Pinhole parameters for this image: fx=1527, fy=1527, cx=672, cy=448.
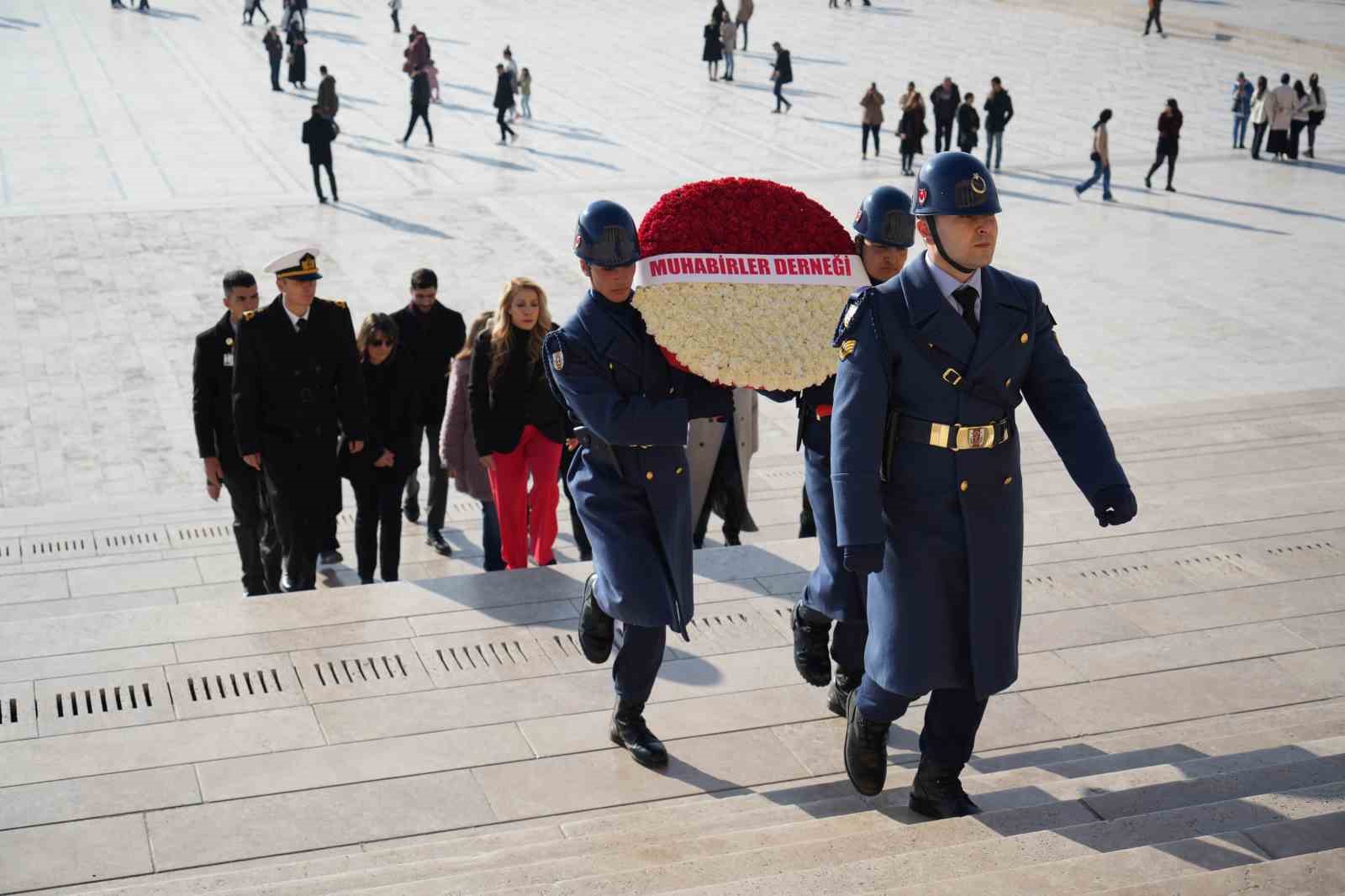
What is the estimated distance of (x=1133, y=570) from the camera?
6969 mm

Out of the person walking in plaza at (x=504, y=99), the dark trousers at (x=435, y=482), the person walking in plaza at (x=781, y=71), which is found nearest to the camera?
the dark trousers at (x=435, y=482)

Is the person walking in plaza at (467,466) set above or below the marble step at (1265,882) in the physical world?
below

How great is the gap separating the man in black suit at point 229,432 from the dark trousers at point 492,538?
1.18 meters

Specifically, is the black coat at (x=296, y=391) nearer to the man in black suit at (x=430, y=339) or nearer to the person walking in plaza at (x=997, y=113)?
the man in black suit at (x=430, y=339)

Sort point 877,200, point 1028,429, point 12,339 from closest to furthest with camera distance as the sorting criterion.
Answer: point 877,200 → point 1028,429 → point 12,339

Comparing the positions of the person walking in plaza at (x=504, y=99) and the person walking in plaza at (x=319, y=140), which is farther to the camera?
the person walking in plaza at (x=504, y=99)

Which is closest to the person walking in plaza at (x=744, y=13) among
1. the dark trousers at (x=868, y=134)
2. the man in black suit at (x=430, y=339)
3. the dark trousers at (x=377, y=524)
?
the dark trousers at (x=868, y=134)

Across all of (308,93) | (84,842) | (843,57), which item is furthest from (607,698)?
(843,57)

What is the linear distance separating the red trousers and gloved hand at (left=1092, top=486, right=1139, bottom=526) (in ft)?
12.2

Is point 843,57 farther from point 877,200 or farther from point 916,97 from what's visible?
point 877,200

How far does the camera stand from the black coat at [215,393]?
748cm

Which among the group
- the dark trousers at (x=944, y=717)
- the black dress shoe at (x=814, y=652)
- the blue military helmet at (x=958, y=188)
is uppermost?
the blue military helmet at (x=958, y=188)

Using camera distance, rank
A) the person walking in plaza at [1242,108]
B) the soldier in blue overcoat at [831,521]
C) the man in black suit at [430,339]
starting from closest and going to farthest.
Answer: the soldier in blue overcoat at [831,521] → the man in black suit at [430,339] → the person walking in plaza at [1242,108]

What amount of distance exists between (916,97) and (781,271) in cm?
1778
